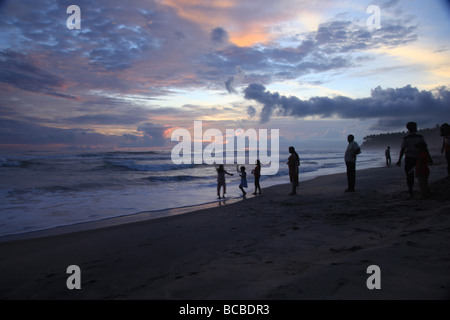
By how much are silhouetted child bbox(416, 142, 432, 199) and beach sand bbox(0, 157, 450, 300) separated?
297 millimetres

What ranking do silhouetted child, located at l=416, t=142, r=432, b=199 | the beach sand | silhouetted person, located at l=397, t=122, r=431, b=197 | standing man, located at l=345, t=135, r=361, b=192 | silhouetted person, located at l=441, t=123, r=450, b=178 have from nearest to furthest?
1. the beach sand
2. silhouetted child, located at l=416, t=142, r=432, b=199
3. silhouetted person, located at l=397, t=122, r=431, b=197
4. silhouetted person, located at l=441, t=123, r=450, b=178
5. standing man, located at l=345, t=135, r=361, b=192

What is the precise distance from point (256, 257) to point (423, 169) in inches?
226

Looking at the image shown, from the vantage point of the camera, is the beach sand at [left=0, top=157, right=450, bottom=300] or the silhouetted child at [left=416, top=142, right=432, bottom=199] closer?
the beach sand at [left=0, top=157, right=450, bottom=300]

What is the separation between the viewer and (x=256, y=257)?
3951mm

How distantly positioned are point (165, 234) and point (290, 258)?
3.40 m

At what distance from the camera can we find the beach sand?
9.14ft

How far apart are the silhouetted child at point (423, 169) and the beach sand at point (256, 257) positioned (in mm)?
297

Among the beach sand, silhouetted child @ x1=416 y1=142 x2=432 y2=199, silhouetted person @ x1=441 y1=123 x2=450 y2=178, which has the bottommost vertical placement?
the beach sand

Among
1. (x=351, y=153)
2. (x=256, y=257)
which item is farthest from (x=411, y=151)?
(x=256, y=257)

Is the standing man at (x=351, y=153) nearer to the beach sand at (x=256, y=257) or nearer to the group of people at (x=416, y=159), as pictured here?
the group of people at (x=416, y=159)

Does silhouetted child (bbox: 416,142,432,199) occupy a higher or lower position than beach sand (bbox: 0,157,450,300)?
higher

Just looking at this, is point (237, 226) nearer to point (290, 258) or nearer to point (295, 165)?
point (290, 258)

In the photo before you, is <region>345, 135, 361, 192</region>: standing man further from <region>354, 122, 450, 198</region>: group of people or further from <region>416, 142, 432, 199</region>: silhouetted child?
<region>416, 142, 432, 199</region>: silhouetted child

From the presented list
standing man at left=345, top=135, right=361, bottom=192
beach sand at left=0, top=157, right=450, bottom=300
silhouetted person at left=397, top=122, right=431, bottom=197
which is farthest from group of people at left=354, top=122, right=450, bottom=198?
standing man at left=345, top=135, right=361, bottom=192
